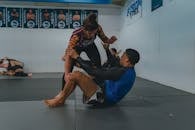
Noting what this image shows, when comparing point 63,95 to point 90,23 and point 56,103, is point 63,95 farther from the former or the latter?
point 90,23

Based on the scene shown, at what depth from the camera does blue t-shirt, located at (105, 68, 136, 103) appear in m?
3.14

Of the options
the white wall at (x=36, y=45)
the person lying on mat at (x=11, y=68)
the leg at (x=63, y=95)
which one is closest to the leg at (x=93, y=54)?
the leg at (x=63, y=95)

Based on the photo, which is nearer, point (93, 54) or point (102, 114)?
point (102, 114)

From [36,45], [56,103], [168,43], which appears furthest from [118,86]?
[36,45]

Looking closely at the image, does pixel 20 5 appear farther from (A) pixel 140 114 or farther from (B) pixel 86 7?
(A) pixel 140 114

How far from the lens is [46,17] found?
938 cm

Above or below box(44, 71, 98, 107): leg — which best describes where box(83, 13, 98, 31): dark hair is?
above

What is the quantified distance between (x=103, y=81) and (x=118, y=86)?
24 cm

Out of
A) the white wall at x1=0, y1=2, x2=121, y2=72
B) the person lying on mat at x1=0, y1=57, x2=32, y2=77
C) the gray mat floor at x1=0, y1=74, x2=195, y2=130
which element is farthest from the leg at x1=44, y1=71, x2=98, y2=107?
the white wall at x1=0, y1=2, x2=121, y2=72

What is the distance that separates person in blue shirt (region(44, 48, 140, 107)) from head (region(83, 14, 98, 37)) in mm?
545

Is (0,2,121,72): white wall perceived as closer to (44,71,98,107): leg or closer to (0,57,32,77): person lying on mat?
(0,57,32,77): person lying on mat

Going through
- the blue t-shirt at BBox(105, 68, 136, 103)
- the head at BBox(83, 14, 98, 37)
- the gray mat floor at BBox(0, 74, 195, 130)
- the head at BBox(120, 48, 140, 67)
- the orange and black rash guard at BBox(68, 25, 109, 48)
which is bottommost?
the gray mat floor at BBox(0, 74, 195, 130)

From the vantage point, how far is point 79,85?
3.11m

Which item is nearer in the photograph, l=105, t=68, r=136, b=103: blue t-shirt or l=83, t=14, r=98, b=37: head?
l=105, t=68, r=136, b=103: blue t-shirt
